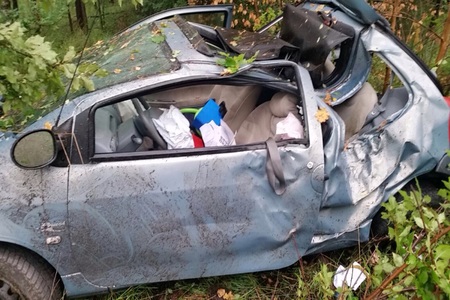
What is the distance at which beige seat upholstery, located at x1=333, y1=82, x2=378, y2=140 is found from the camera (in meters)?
3.36

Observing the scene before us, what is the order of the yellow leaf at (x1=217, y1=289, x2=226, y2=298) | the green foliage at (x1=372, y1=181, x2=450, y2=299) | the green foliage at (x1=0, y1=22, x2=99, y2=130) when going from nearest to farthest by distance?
the green foliage at (x1=372, y1=181, x2=450, y2=299) → the green foliage at (x1=0, y1=22, x2=99, y2=130) → the yellow leaf at (x1=217, y1=289, x2=226, y2=298)

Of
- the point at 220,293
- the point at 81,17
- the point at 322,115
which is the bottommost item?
the point at 81,17

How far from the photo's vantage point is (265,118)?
3.11 metres

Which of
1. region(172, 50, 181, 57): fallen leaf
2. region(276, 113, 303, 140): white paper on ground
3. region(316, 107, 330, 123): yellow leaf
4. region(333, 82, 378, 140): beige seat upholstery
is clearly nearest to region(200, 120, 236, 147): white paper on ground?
region(276, 113, 303, 140): white paper on ground

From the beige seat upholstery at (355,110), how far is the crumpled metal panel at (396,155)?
1.26 feet

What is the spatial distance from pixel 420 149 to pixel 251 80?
1180mm

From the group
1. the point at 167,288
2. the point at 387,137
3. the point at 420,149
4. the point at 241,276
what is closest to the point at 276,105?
the point at 387,137

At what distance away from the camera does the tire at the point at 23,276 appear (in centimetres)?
256

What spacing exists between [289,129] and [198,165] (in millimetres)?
623

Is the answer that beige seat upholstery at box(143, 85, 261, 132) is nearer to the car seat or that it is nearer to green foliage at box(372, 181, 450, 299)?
the car seat

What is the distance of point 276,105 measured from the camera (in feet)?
9.78

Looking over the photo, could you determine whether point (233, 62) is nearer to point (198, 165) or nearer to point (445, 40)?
point (198, 165)

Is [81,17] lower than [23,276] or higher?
lower

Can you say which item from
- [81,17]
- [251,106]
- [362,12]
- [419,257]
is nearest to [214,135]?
[251,106]
